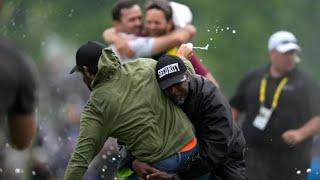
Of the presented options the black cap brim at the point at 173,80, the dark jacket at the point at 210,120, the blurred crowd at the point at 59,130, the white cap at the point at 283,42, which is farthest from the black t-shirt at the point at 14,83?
the white cap at the point at 283,42

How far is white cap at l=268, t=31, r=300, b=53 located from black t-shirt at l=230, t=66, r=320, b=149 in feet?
0.63

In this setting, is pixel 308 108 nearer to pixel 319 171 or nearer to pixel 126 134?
pixel 319 171

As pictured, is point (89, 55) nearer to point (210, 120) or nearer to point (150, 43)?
point (210, 120)

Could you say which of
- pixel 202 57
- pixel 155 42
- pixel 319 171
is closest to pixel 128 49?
pixel 155 42

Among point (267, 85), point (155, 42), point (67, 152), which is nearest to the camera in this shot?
point (155, 42)

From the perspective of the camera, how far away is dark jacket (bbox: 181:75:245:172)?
6.59m

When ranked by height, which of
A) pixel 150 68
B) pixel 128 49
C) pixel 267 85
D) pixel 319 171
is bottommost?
pixel 319 171

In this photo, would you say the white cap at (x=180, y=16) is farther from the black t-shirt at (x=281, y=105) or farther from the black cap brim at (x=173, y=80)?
the black cap brim at (x=173, y=80)

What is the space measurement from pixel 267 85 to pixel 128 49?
1.49 m

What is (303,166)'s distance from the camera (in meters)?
10.2

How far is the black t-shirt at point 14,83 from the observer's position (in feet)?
15.9

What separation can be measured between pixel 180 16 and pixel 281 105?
1.33 m

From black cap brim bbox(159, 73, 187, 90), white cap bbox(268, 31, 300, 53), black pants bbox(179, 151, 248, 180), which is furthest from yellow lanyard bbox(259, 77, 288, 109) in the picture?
black cap brim bbox(159, 73, 187, 90)

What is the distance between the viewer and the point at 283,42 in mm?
10180
